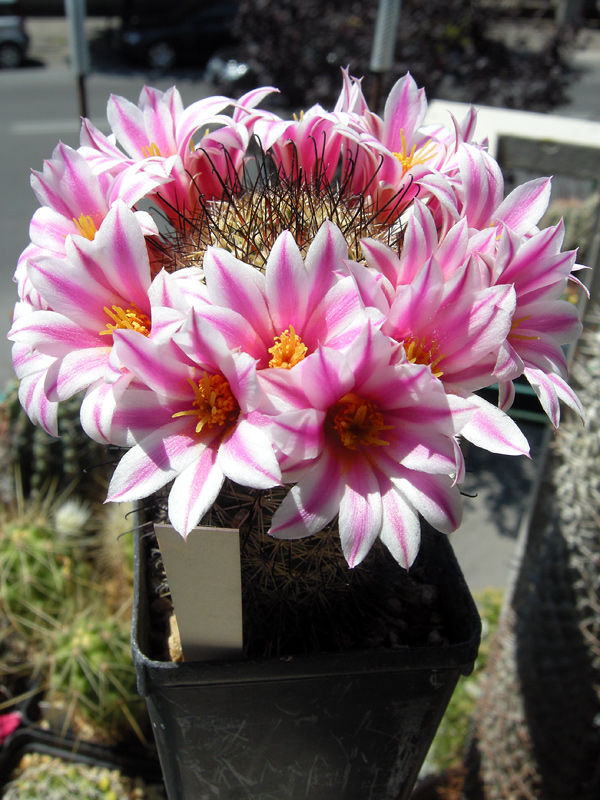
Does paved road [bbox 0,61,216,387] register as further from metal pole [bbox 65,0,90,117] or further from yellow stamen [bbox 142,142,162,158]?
yellow stamen [bbox 142,142,162,158]

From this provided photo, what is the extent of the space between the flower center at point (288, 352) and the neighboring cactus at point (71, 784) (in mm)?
1191

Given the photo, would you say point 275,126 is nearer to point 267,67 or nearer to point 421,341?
point 421,341

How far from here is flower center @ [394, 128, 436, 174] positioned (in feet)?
2.09

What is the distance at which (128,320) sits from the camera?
528 millimetres

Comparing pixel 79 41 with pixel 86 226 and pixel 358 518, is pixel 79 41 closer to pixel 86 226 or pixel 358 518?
pixel 86 226

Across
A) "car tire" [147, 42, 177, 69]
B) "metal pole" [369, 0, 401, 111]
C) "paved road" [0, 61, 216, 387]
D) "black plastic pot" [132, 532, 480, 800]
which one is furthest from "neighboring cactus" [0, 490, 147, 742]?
"car tire" [147, 42, 177, 69]

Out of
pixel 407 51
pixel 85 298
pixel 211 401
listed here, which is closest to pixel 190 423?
pixel 211 401

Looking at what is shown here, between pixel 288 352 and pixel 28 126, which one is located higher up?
pixel 288 352

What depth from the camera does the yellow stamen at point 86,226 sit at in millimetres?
577

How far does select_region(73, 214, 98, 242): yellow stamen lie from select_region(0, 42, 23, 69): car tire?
31.1 feet

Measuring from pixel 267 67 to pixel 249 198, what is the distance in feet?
9.18

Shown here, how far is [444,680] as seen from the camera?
0.60 m

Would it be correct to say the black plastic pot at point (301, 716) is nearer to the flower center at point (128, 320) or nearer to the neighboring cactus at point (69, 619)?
the flower center at point (128, 320)

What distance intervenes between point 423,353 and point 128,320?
235 millimetres
